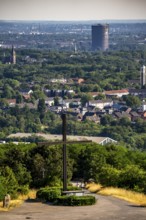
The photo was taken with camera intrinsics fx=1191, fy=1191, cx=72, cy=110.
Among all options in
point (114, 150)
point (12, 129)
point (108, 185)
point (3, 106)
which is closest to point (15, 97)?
point (3, 106)

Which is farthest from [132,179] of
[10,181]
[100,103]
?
[100,103]

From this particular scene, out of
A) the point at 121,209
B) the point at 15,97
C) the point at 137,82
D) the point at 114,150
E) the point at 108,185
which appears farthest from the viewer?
the point at 137,82

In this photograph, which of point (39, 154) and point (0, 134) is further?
point (0, 134)

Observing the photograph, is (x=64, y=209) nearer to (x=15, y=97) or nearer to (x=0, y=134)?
(x=0, y=134)

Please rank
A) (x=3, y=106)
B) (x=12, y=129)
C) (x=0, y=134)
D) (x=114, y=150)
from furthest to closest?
1. (x=3, y=106)
2. (x=12, y=129)
3. (x=0, y=134)
4. (x=114, y=150)

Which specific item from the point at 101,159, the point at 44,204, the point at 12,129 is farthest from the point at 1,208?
the point at 12,129

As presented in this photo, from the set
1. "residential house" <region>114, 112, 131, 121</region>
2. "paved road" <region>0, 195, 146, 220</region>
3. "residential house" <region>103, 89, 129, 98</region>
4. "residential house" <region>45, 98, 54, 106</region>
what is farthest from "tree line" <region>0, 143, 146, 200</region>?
"residential house" <region>103, 89, 129, 98</region>

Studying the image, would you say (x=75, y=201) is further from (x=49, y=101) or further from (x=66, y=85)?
(x=66, y=85)
